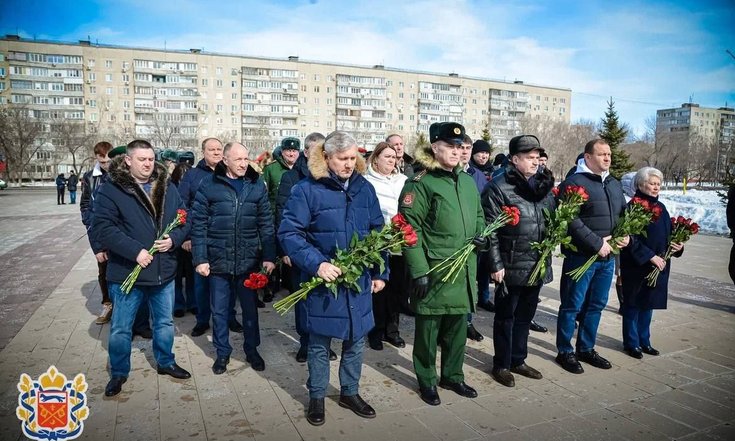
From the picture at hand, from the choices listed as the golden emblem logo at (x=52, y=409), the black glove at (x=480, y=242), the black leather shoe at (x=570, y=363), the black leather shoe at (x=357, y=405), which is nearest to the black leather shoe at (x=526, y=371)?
the black leather shoe at (x=570, y=363)

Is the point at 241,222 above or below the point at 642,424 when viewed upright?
above

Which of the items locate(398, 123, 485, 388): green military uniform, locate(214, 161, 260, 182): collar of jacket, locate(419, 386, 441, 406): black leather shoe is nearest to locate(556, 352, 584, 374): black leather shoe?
locate(398, 123, 485, 388): green military uniform

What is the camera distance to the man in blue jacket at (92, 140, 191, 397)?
3.97 meters

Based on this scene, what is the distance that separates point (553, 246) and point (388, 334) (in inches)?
85.5

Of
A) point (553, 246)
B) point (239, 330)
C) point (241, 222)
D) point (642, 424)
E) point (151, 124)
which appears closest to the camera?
point (642, 424)

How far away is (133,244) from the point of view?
3.98 m

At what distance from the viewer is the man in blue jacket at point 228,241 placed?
14.9ft

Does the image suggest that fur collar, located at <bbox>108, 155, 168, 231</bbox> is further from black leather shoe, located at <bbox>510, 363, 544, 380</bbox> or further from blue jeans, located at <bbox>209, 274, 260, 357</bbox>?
black leather shoe, located at <bbox>510, 363, 544, 380</bbox>

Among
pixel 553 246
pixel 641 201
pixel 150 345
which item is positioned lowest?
pixel 150 345

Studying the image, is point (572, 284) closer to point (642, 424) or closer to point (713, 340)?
point (642, 424)

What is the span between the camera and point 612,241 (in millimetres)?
4629

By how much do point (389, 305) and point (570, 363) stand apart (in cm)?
200

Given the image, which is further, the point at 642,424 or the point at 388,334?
the point at 388,334

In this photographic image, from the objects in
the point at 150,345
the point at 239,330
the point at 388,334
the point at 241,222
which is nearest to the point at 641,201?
the point at 388,334
